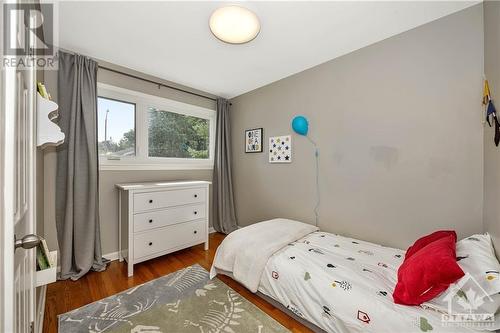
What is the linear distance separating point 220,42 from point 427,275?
243 centimetres

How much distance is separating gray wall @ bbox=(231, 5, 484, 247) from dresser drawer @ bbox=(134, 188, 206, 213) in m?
1.17

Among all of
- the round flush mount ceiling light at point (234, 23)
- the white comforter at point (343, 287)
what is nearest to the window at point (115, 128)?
the round flush mount ceiling light at point (234, 23)

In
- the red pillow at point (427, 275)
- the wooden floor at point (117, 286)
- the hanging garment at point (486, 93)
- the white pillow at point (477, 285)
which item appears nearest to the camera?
the white pillow at point (477, 285)

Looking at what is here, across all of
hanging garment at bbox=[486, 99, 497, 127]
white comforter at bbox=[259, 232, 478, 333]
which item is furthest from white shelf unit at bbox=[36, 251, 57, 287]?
hanging garment at bbox=[486, 99, 497, 127]

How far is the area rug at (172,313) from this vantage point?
5.00 feet

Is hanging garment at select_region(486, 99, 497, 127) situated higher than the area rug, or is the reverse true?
hanging garment at select_region(486, 99, 497, 127)

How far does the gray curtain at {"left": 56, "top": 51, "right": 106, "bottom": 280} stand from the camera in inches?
83.4

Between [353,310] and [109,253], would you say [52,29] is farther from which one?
[353,310]

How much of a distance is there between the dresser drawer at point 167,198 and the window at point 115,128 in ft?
2.40

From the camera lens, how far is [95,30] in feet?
6.28

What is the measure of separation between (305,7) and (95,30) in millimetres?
1865

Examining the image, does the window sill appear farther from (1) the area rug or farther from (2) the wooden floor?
(1) the area rug

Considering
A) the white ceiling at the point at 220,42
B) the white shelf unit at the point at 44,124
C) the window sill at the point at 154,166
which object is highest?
the white ceiling at the point at 220,42

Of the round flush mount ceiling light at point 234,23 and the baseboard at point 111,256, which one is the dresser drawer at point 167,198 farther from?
the round flush mount ceiling light at point 234,23
